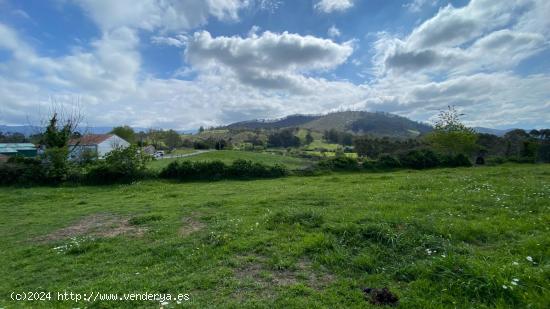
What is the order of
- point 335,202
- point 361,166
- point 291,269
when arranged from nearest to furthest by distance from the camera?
point 291,269
point 335,202
point 361,166

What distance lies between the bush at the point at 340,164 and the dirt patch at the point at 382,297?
879 inches

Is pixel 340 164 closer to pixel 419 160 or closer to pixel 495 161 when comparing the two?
pixel 419 160

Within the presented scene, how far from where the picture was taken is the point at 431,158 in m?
28.3

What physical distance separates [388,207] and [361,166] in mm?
17956

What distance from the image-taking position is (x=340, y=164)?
2752 centimetres

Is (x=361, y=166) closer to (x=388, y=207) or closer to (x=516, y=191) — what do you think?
(x=516, y=191)

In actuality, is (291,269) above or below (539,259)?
below

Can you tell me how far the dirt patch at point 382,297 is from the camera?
479 centimetres

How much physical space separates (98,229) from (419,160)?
2724 centimetres

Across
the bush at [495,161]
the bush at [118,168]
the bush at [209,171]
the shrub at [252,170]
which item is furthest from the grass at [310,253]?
the bush at [495,161]

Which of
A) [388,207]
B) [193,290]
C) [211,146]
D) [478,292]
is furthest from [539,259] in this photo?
[211,146]

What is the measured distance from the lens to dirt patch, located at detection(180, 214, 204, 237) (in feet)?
29.9

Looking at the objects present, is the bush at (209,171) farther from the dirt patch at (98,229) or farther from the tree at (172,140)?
the tree at (172,140)

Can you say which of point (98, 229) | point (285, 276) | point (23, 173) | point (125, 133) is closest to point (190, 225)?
point (98, 229)
